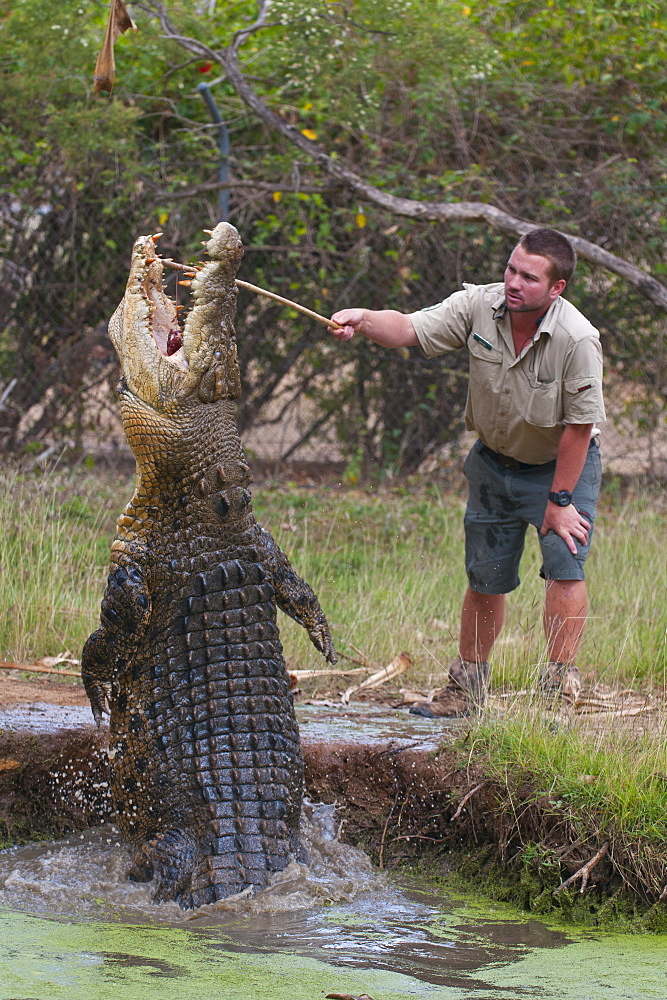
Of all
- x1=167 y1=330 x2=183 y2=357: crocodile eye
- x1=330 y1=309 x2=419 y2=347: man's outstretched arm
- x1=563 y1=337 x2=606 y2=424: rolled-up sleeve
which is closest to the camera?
x1=167 y1=330 x2=183 y2=357: crocodile eye

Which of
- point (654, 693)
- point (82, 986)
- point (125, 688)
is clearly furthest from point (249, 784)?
point (654, 693)

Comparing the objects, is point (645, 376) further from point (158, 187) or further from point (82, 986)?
point (82, 986)

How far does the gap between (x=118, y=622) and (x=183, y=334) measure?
33.4 inches

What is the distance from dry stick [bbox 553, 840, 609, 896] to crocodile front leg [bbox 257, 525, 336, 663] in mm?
979

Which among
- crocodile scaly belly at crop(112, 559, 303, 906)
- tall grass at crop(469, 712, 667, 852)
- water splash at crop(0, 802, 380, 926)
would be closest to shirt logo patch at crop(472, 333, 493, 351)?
tall grass at crop(469, 712, 667, 852)

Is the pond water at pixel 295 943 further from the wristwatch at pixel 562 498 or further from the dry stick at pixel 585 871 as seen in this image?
the wristwatch at pixel 562 498

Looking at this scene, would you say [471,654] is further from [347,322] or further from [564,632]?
[347,322]

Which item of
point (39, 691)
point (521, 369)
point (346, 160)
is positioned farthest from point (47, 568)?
point (346, 160)

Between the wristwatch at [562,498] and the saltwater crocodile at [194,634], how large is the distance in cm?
135

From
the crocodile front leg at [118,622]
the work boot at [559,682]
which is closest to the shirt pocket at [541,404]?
the work boot at [559,682]

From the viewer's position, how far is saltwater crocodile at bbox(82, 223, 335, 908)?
2.92 meters

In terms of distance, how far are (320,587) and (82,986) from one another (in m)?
3.56

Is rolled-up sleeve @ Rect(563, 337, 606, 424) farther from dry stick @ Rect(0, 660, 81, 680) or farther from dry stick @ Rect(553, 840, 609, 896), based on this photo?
dry stick @ Rect(0, 660, 81, 680)

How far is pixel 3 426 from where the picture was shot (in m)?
8.08
